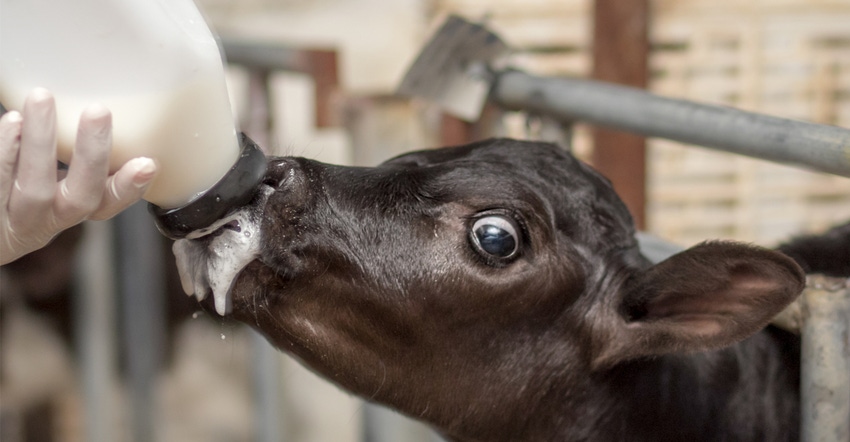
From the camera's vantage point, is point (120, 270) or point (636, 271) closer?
point (636, 271)

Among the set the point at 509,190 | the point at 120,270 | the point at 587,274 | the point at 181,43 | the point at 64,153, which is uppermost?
the point at 181,43

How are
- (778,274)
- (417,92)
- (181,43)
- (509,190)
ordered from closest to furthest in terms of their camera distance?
(181,43) < (778,274) < (509,190) < (417,92)

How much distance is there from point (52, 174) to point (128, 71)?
18 centimetres

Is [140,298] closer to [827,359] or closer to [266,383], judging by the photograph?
[266,383]

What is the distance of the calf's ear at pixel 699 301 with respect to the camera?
1585 millimetres

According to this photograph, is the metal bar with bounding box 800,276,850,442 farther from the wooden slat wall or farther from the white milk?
the wooden slat wall

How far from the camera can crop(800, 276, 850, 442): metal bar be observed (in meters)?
1.58

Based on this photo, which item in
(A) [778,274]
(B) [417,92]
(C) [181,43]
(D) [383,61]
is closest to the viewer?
(C) [181,43]

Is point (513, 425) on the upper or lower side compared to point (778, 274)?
lower

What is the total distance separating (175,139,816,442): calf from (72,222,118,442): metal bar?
6.57 ft

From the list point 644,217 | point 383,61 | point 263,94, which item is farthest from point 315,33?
point 644,217

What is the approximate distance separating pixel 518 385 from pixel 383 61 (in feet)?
13.1

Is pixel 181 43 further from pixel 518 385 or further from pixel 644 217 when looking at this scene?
pixel 644 217

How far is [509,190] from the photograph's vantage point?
175cm
